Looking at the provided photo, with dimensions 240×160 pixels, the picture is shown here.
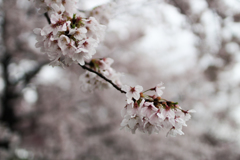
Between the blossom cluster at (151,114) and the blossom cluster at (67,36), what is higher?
the blossom cluster at (67,36)

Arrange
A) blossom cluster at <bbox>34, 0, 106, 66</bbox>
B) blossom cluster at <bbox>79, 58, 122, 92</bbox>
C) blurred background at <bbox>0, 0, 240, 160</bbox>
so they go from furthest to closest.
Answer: blurred background at <bbox>0, 0, 240, 160</bbox> < blossom cluster at <bbox>79, 58, 122, 92</bbox> < blossom cluster at <bbox>34, 0, 106, 66</bbox>

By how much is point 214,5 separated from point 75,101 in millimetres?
4799

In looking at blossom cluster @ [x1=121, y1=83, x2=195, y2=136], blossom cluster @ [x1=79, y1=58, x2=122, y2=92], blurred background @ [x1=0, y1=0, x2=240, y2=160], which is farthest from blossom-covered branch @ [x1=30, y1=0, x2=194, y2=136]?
blurred background @ [x1=0, y1=0, x2=240, y2=160]

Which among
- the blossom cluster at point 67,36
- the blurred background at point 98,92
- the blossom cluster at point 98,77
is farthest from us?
the blurred background at point 98,92

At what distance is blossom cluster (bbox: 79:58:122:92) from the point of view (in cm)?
126

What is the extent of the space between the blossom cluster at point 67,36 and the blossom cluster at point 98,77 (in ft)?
0.97

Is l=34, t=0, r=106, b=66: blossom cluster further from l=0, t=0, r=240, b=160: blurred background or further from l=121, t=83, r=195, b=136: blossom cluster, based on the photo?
l=0, t=0, r=240, b=160: blurred background

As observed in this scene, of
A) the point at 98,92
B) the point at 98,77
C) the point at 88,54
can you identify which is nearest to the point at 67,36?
the point at 88,54

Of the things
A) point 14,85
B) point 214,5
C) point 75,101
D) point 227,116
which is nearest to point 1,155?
point 14,85

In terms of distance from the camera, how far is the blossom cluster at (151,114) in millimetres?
896

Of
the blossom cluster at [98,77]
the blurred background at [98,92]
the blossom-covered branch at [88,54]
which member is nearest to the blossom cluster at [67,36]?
the blossom-covered branch at [88,54]

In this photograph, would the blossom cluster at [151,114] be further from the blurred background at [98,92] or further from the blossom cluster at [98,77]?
the blurred background at [98,92]

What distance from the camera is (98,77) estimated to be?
135cm

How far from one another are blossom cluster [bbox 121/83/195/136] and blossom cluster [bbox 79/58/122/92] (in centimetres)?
32
